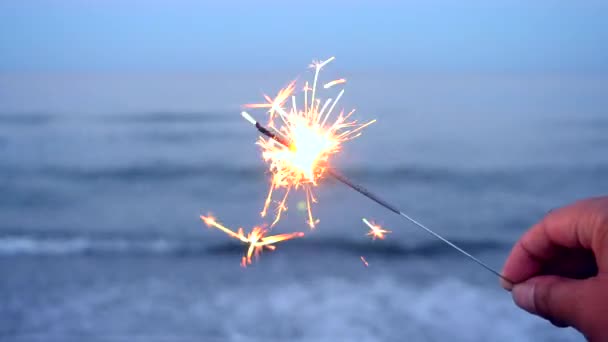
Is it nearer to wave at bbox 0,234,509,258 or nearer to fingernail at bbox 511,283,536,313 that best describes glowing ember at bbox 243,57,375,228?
Result: fingernail at bbox 511,283,536,313

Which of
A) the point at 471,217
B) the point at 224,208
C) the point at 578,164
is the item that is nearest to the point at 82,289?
the point at 224,208

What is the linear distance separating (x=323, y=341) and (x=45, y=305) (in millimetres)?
2052

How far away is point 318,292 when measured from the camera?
4711 millimetres

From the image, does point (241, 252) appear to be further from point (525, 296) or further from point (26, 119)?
point (26, 119)

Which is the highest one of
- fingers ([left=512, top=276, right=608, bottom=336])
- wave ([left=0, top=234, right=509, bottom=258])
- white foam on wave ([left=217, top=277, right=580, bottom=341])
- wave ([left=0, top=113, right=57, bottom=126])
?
wave ([left=0, top=113, right=57, bottom=126])

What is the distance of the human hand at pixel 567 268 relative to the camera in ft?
4.08

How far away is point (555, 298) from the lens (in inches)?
54.8

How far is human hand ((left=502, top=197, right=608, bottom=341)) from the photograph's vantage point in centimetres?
124

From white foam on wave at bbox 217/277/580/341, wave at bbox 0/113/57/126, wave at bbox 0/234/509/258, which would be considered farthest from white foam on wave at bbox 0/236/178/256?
wave at bbox 0/113/57/126

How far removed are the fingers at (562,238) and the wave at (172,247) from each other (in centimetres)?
413

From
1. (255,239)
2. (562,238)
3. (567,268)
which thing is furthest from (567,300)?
(255,239)

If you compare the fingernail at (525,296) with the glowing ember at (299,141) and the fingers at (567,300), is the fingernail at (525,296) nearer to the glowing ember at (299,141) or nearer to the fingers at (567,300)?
the fingers at (567,300)

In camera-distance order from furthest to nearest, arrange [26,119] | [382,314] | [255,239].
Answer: [26,119]
[382,314]
[255,239]

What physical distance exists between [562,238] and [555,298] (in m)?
0.15
